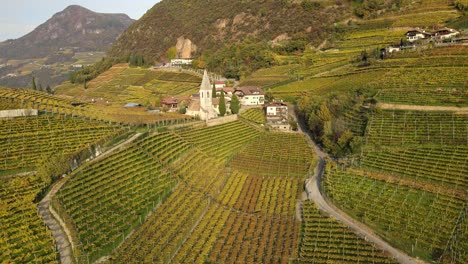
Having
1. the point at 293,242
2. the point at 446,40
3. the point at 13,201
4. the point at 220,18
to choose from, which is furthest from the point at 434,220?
the point at 220,18

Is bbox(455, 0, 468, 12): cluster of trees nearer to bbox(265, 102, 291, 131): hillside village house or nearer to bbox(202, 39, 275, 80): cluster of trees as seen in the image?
bbox(202, 39, 275, 80): cluster of trees

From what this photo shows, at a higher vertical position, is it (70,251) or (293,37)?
(293,37)

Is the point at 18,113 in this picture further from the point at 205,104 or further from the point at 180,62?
the point at 180,62

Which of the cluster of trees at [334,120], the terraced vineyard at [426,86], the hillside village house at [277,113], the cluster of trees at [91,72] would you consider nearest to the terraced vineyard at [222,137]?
the hillside village house at [277,113]

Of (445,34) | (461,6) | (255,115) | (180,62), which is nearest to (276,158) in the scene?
(255,115)

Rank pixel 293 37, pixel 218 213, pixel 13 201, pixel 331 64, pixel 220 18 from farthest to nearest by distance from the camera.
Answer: pixel 220 18 → pixel 293 37 → pixel 331 64 → pixel 218 213 → pixel 13 201

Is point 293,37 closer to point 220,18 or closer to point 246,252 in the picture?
point 220,18
